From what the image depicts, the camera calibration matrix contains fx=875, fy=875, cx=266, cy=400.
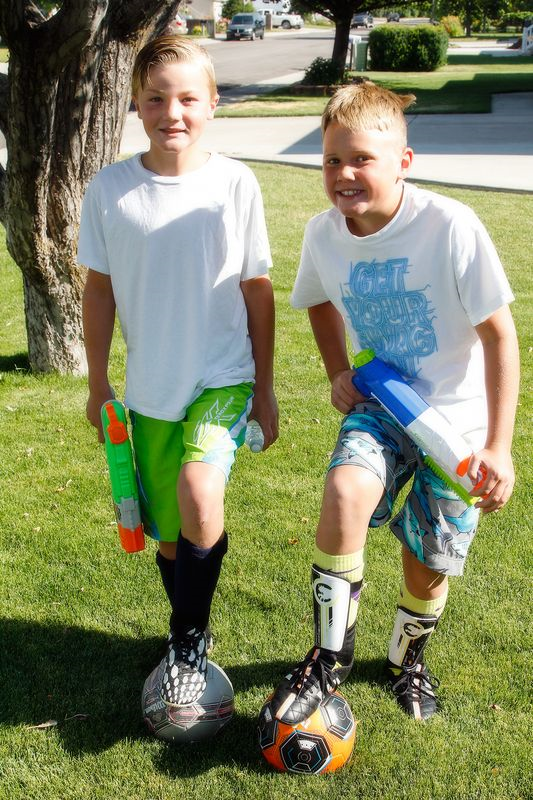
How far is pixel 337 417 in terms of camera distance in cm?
526

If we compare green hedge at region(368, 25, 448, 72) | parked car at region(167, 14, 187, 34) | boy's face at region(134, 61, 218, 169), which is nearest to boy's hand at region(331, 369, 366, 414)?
boy's face at region(134, 61, 218, 169)

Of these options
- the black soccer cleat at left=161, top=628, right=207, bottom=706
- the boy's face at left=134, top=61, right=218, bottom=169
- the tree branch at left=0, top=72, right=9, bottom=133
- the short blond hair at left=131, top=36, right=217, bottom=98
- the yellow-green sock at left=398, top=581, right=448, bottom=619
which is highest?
the short blond hair at left=131, top=36, right=217, bottom=98

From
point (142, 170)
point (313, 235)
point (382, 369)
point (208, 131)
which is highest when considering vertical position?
point (142, 170)

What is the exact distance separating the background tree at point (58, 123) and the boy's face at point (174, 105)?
1.74m

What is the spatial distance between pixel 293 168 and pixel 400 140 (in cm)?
1123

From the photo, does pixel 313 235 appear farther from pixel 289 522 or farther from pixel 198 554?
pixel 289 522

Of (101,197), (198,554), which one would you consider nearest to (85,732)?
(198,554)

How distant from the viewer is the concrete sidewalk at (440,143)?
12.8 meters

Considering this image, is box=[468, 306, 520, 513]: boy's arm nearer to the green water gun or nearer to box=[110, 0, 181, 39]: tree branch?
the green water gun

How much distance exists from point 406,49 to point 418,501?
34.6 m

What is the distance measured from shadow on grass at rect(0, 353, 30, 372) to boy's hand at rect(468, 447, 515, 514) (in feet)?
13.6

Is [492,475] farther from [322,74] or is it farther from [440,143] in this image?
[322,74]

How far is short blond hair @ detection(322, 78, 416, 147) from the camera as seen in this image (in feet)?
8.20

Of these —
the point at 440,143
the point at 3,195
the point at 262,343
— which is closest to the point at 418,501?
the point at 262,343
